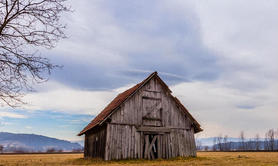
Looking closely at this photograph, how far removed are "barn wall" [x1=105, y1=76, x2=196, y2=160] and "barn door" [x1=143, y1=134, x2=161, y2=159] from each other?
35cm

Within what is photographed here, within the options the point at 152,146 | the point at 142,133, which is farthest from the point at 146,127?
the point at 152,146

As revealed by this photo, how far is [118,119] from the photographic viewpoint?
21.4m

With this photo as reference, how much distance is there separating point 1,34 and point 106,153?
12.8 meters

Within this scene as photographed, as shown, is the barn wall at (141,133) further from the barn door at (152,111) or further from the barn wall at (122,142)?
the barn door at (152,111)

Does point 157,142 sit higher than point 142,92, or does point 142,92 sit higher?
point 142,92

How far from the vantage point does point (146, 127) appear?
73.3ft

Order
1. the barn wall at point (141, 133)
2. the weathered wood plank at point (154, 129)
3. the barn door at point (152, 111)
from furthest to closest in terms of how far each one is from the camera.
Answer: the barn door at point (152, 111) < the weathered wood plank at point (154, 129) < the barn wall at point (141, 133)

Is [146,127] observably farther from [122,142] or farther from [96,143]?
[96,143]

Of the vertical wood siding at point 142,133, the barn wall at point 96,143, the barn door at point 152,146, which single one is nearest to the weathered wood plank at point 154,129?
the vertical wood siding at point 142,133

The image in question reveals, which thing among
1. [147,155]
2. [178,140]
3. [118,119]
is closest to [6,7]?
[118,119]

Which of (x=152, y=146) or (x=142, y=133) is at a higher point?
(x=142, y=133)

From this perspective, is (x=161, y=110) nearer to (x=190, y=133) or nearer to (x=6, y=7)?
(x=190, y=133)

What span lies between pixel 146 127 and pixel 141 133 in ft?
2.20

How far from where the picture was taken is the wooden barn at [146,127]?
2100 cm
